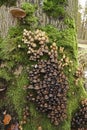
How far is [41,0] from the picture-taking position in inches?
120

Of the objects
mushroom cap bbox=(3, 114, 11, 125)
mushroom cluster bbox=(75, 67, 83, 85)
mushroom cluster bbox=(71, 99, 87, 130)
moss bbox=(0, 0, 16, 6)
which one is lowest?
mushroom cluster bbox=(71, 99, 87, 130)

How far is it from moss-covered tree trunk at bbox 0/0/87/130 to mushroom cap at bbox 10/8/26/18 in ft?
0.29

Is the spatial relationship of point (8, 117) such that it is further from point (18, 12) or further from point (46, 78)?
point (18, 12)

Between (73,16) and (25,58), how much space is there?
2.79 ft

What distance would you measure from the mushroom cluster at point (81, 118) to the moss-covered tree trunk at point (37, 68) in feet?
0.30

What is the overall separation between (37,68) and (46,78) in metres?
0.14

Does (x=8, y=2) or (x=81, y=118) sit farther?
(x=81, y=118)

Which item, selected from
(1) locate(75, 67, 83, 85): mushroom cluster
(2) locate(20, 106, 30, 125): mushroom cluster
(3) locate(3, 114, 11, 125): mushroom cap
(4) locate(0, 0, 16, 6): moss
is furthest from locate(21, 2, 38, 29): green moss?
(3) locate(3, 114, 11, 125): mushroom cap

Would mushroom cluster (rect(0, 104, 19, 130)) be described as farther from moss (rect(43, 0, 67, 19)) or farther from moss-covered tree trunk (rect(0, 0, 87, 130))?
moss (rect(43, 0, 67, 19))

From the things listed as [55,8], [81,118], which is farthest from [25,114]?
[55,8]

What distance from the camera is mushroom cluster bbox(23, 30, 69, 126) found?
279 centimetres

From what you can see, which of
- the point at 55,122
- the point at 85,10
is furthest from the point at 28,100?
the point at 85,10

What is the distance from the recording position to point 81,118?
124 inches

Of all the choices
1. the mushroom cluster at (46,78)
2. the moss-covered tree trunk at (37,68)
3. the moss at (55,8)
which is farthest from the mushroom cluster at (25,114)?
the moss at (55,8)
